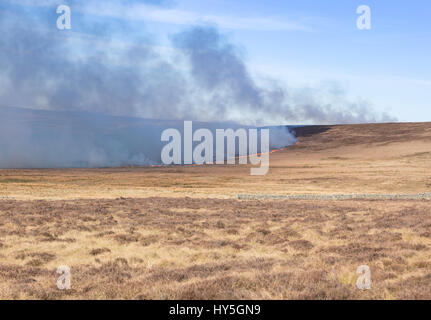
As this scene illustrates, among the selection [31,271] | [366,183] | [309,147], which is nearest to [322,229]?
[31,271]

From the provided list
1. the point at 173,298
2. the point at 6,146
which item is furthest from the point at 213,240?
the point at 6,146

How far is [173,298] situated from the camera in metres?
10.1

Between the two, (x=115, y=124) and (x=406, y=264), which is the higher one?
(x=115, y=124)

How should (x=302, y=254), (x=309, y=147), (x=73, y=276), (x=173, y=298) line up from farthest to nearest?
(x=309, y=147)
(x=302, y=254)
(x=73, y=276)
(x=173, y=298)

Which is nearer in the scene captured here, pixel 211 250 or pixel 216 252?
pixel 216 252

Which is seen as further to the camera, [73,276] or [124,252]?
[124,252]

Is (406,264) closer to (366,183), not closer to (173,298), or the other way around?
(173,298)

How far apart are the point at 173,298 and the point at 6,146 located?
15782 centimetres

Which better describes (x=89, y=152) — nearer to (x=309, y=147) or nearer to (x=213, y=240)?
(x=309, y=147)

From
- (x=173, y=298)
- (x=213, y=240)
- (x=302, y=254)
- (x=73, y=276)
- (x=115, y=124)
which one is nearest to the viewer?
(x=173, y=298)
